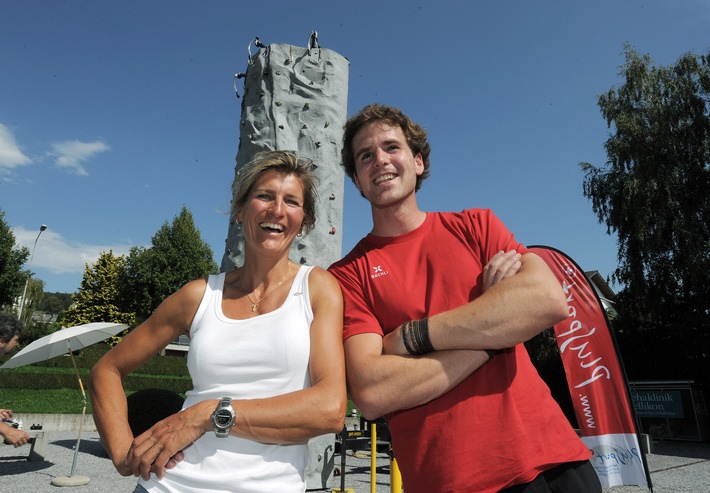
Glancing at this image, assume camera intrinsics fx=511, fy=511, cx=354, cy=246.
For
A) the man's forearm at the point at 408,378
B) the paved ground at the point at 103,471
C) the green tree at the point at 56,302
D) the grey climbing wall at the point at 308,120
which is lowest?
the paved ground at the point at 103,471

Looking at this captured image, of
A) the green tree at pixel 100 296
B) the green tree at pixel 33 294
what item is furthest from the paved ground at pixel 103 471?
the green tree at pixel 33 294

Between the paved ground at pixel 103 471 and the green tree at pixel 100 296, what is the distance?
34.0m

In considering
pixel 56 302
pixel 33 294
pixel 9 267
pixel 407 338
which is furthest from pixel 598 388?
pixel 56 302

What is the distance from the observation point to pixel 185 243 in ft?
151

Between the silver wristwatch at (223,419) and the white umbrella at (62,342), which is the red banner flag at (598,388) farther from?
the white umbrella at (62,342)

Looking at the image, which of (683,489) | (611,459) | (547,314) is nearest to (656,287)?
(683,489)

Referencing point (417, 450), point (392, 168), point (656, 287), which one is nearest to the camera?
point (417, 450)

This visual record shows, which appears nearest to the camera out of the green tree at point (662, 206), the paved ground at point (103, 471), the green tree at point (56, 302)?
the paved ground at point (103, 471)

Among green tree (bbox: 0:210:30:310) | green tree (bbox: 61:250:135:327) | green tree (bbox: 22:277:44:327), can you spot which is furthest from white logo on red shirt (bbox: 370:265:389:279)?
green tree (bbox: 22:277:44:327)

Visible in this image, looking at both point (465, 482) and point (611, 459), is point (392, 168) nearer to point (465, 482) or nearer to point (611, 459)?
point (465, 482)

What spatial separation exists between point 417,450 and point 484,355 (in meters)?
0.39

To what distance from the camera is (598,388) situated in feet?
24.3

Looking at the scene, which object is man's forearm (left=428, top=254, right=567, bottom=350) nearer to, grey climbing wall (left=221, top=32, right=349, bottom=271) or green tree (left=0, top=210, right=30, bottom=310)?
grey climbing wall (left=221, top=32, right=349, bottom=271)

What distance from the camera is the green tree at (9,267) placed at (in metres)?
29.4
